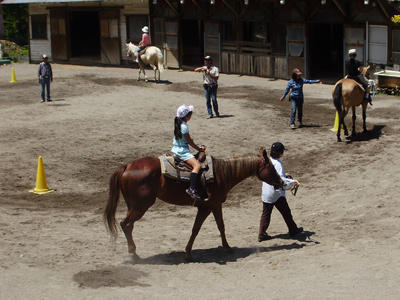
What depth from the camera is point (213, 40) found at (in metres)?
33.2

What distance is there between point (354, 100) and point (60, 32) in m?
25.8

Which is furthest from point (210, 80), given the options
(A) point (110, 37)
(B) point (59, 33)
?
(B) point (59, 33)

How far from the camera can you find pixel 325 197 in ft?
44.7

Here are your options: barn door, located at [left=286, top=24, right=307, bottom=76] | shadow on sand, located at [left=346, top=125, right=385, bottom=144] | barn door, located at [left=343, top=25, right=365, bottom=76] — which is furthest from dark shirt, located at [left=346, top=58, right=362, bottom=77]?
barn door, located at [left=286, top=24, right=307, bottom=76]

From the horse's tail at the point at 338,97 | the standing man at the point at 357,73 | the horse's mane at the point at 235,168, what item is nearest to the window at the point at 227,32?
the standing man at the point at 357,73

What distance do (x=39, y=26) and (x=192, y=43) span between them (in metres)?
10.6

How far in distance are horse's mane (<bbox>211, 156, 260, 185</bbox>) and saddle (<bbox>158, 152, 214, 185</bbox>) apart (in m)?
0.14

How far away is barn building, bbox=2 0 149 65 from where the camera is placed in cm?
3697

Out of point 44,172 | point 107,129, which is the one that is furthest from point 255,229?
point 107,129

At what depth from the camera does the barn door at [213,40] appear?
108 feet

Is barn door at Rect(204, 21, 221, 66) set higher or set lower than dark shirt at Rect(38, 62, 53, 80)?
higher

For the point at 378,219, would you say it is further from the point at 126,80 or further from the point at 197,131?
the point at 126,80

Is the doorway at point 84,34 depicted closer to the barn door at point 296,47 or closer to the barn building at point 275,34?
the barn building at point 275,34

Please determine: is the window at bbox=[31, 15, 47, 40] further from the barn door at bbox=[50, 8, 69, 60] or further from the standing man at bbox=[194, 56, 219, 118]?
the standing man at bbox=[194, 56, 219, 118]
